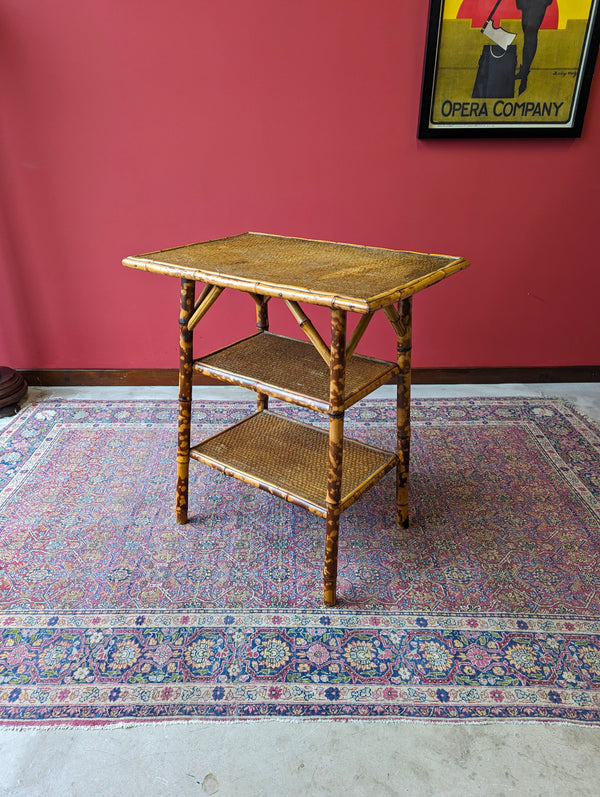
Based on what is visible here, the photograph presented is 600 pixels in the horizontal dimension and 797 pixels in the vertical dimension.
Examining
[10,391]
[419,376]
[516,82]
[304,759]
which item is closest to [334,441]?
[304,759]

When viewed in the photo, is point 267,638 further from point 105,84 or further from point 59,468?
A: point 105,84

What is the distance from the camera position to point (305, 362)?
1.88 meters

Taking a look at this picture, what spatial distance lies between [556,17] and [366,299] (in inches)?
82.4

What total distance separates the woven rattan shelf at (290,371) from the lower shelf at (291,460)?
29 cm

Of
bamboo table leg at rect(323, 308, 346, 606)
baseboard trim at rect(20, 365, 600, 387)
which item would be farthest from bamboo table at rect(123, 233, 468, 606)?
baseboard trim at rect(20, 365, 600, 387)

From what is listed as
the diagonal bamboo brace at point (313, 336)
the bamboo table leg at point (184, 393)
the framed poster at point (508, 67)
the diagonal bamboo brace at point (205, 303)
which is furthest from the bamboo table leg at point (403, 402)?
the framed poster at point (508, 67)

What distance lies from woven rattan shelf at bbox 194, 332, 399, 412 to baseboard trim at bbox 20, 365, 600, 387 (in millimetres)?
1192

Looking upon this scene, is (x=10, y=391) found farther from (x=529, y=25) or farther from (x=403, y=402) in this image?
(x=529, y=25)

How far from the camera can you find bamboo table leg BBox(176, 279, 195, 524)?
1.78m

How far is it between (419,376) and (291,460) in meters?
1.42

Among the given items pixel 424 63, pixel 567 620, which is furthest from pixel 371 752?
pixel 424 63

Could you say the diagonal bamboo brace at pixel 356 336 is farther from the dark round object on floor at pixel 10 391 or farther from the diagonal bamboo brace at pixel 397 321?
the dark round object on floor at pixel 10 391

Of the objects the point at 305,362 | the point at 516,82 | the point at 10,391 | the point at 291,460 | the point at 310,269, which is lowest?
the point at 10,391

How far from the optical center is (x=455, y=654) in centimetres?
154
